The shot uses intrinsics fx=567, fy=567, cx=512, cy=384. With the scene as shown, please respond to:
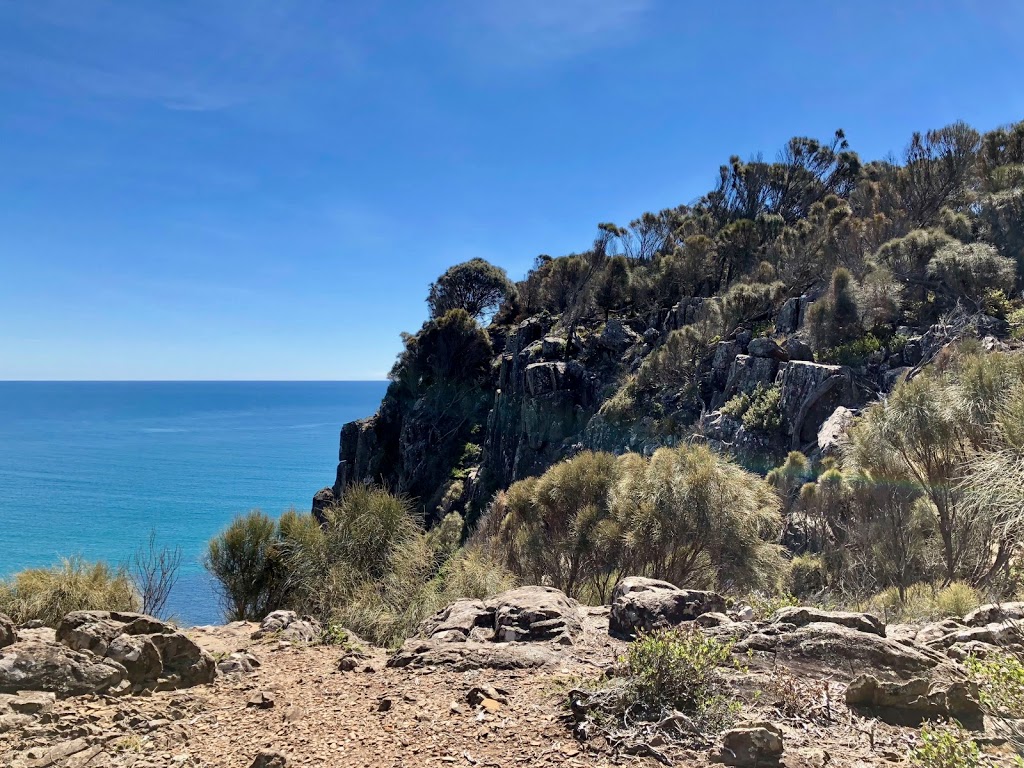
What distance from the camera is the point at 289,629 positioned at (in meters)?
7.26

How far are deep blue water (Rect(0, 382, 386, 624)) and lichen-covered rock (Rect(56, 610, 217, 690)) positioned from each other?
5702 millimetres

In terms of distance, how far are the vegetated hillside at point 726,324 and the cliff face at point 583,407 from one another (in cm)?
9

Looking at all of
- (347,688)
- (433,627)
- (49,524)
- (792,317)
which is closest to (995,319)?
(792,317)

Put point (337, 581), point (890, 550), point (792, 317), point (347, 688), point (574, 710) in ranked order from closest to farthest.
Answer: point (574, 710), point (347, 688), point (337, 581), point (890, 550), point (792, 317)

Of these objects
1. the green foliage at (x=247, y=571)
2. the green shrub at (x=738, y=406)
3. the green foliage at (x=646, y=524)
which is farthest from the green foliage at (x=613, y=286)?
the green foliage at (x=247, y=571)

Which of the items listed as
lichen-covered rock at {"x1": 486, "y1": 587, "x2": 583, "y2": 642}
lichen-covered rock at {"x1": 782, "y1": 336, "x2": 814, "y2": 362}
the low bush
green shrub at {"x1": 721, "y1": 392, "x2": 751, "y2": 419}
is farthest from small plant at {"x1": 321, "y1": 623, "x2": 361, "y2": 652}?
lichen-covered rock at {"x1": 782, "y1": 336, "x2": 814, "y2": 362}

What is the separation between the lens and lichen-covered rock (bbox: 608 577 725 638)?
648 centimetres

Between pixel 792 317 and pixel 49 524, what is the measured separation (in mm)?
49269

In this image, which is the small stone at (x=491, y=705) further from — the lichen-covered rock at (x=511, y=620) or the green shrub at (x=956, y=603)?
the green shrub at (x=956, y=603)

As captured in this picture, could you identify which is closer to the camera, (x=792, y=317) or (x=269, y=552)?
(x=269, y=552)

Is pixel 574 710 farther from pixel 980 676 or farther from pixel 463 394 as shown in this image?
pixel 463 394

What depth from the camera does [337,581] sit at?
10117 millimetres

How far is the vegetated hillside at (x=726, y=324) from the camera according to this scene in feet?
62.1

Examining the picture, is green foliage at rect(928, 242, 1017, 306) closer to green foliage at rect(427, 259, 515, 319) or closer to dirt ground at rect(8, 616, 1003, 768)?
dirt ground at rect(8, 616, 1003, 768)
